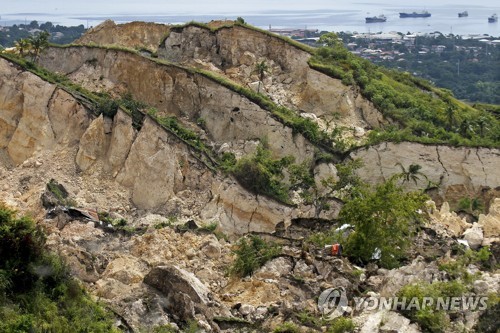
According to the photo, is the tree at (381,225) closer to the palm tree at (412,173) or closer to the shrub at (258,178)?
the shrub at (258,178)

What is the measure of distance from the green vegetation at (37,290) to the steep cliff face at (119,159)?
8.31 metres

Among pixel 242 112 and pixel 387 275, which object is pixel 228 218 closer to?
pixel 242 112

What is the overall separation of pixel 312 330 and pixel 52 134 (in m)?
15.3

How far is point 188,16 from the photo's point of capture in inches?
6432

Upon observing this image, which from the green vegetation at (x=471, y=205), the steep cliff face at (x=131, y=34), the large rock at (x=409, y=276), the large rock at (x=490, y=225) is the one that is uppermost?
the steep cliff face at (x=131, y=34)

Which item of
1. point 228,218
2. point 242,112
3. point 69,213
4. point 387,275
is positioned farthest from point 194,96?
point 387,275

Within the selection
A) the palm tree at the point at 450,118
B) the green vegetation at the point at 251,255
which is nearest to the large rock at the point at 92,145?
the green vegetation at the point at 251,255

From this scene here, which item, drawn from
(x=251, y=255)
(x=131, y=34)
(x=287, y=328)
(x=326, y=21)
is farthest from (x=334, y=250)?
(x=326, y=21)

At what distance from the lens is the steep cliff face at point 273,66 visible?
30578 millimetres

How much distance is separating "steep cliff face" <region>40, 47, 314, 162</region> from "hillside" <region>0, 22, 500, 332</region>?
5 centimetres

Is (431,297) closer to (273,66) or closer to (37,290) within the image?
(37,290)

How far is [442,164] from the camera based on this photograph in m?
28.7

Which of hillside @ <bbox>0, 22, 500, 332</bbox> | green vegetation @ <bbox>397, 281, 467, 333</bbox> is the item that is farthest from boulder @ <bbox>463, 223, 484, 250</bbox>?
green vegetation @ <bbox>397, 281, 467, 333</bbox>

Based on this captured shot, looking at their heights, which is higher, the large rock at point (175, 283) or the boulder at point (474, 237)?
the large rock at point (175, 283)
